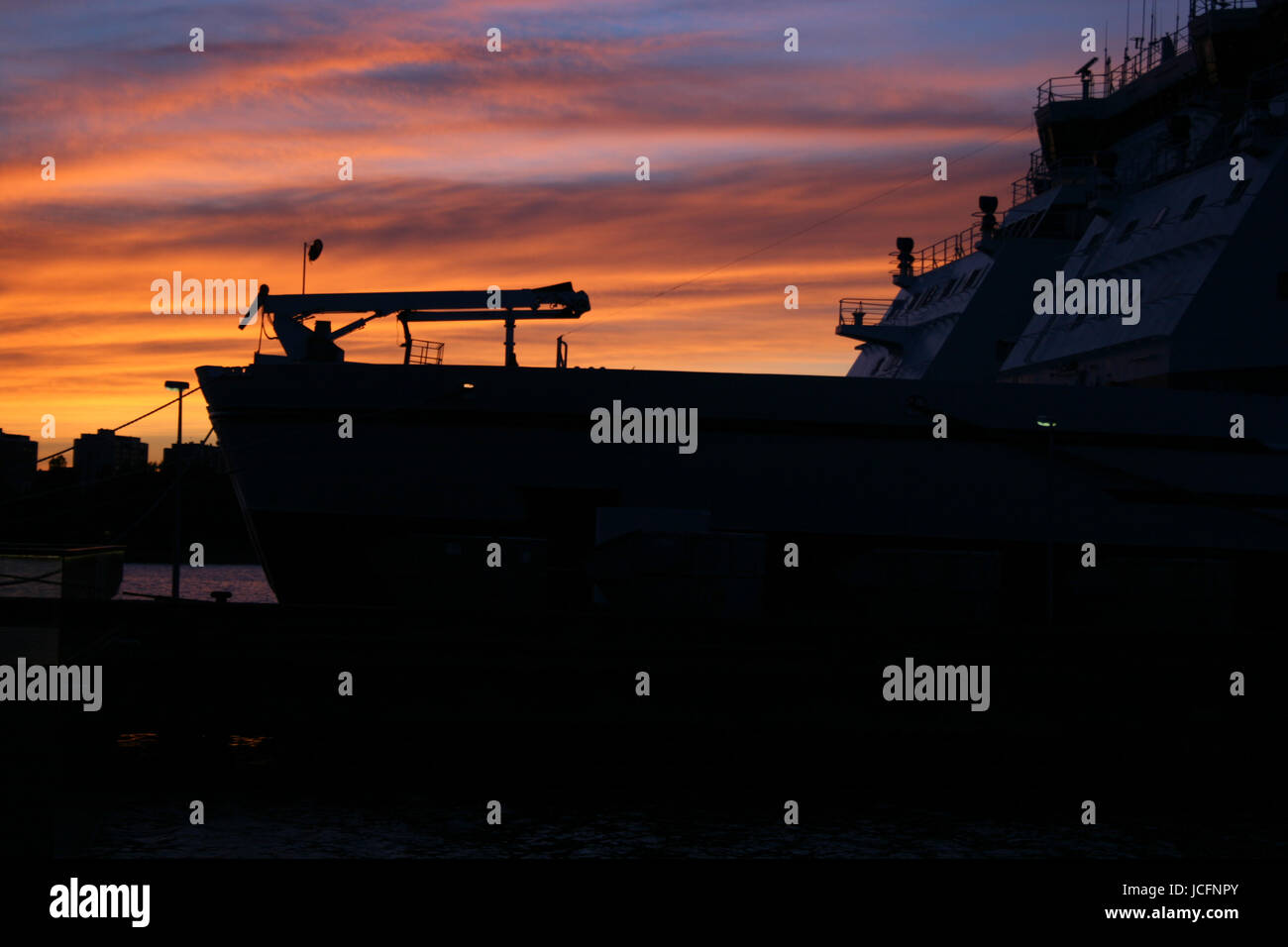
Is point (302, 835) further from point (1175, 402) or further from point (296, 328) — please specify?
point (1175, 402)

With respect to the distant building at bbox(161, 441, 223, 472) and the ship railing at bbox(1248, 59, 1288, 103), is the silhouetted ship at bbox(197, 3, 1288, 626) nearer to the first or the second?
the distant building at bbox(161, 441, 223, 472)

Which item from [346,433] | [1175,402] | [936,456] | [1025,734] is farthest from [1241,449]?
[346,433]

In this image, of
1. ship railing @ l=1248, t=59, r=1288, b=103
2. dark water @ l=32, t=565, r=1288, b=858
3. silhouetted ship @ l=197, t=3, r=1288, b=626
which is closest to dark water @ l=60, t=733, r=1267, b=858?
dark water @ l=32, t=565, r=1288, b=858

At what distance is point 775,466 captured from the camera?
75.8ft

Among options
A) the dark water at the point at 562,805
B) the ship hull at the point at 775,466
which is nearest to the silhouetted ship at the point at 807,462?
the ship hull at the point at 775,466

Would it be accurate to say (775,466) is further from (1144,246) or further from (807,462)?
(1144,246)

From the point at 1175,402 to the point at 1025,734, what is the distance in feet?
26.2

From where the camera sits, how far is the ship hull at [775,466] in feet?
75.5

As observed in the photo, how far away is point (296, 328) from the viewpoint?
977 inches

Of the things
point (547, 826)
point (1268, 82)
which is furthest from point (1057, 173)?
point (547, 826)

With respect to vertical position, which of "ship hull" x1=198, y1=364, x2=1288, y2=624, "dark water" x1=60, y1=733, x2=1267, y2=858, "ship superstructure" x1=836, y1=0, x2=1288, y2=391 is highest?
"ship superstructure" x1=836, y1=0, x2=1288, y2=391

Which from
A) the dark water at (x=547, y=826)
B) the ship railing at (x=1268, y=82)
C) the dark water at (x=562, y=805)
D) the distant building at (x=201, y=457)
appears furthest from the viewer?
the ship railing at (x=1268, y=82)

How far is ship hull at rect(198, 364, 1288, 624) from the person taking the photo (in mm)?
23000

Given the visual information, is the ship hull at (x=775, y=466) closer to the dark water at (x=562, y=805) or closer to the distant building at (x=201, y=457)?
the distant building at (x=201, y=457)
